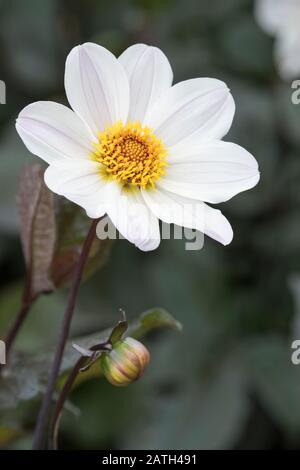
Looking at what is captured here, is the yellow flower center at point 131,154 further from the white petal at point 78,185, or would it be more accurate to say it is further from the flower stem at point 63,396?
the flower stem at point 63,396

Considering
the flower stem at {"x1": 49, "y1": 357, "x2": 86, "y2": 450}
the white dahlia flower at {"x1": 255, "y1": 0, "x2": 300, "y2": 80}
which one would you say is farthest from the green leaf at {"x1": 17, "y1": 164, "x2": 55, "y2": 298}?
the white dahlia flower at {"x1": 255, "y1": 0, "x2": 300, "y2": 80}

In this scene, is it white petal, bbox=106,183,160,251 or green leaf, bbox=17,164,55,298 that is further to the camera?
green leaf, bbox=17,164,55,298

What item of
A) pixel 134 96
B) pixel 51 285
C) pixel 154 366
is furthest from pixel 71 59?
pixel 154 366

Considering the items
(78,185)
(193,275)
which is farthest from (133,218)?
(193,275)

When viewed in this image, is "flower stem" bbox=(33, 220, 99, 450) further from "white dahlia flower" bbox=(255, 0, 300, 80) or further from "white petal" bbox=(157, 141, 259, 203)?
"white dahlia flower" bbox=(255, 0, 300, 80)

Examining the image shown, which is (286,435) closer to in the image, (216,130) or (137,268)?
(137,268)

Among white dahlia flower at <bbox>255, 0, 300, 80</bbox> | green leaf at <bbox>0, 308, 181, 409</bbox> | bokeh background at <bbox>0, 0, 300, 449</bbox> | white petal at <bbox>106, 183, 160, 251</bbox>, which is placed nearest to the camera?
white petal at <bbox>106, 183, 160, 251</bbox>
